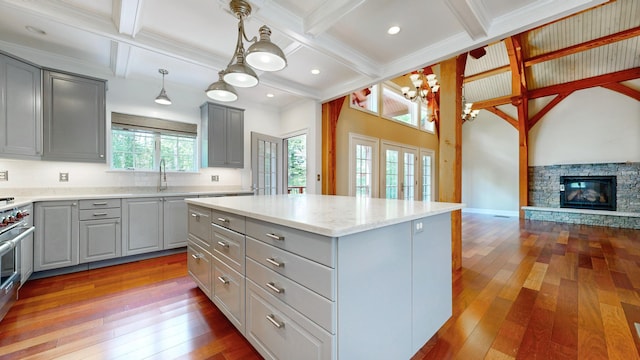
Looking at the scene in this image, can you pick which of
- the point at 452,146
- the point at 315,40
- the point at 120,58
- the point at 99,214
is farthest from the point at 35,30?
the point at 452,146

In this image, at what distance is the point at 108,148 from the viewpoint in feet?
11.6

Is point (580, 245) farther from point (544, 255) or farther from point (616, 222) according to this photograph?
point (616, 222)

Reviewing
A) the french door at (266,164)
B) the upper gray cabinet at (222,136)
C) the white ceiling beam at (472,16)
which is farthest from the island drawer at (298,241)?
the french door at (266,164)

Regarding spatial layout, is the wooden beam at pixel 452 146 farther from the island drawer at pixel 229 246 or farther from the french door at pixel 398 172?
the french door at pixel 398 172

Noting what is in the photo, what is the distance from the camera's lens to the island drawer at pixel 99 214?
2934mm

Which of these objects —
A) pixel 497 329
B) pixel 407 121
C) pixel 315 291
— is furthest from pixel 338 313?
pixel 407 121

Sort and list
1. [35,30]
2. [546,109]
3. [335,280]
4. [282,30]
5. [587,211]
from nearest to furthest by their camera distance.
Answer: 1. [335,280]
2. [282,30]
3. [35,30]
4. [587,211]
5. [546,109]

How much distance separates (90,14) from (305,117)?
10.2 feet

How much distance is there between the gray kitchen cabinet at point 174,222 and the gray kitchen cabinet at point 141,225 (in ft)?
0.21

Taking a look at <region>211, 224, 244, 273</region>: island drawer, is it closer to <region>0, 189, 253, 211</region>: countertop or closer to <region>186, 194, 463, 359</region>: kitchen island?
<region>186, 194, 463, 359</region>: kitchen island

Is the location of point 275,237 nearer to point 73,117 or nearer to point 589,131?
point 73,117

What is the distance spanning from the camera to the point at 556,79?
646cm

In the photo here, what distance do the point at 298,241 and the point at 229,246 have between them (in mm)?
823

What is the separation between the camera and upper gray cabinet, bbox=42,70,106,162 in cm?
292
